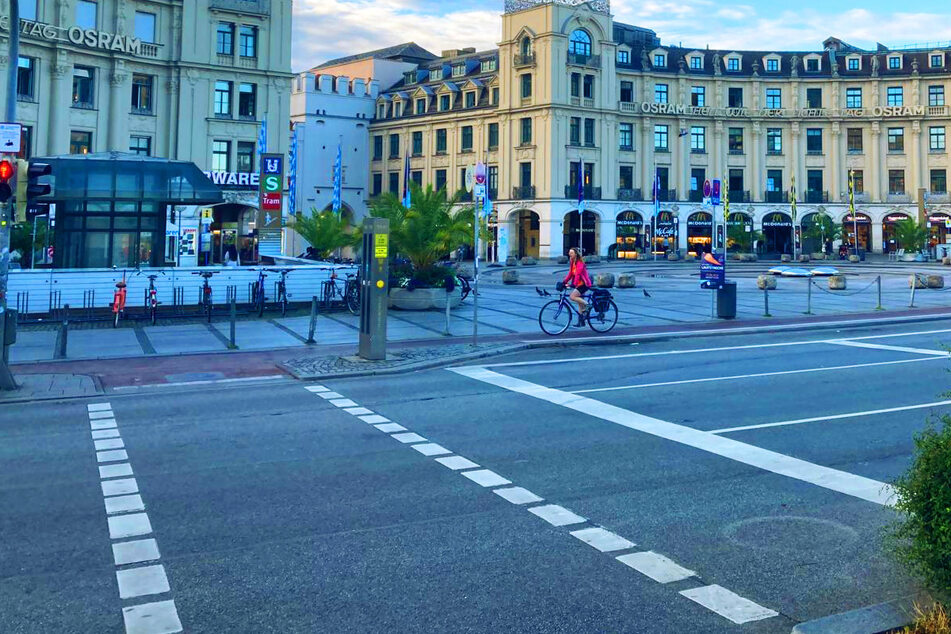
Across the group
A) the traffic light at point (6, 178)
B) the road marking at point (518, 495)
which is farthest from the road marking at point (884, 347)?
the traffic light at point (6, 178)

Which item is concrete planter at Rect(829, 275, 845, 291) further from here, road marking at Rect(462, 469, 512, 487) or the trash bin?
road marking at Rect(462, 469, 512, 487)

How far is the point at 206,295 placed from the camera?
24672 mm

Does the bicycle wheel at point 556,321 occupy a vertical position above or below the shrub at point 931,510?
above

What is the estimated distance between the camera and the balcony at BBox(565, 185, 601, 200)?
72.5 m

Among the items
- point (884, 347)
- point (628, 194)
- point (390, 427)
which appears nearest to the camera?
point (390, 427)

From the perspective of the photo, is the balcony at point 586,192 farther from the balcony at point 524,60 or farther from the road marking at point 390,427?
the road marking at point 390,427

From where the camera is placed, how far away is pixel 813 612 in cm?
535

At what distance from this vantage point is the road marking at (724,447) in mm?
8133

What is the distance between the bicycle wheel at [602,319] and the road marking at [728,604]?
16.0 meters

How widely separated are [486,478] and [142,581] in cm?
346

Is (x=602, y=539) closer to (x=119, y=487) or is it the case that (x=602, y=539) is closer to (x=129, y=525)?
(x=129, y=525)

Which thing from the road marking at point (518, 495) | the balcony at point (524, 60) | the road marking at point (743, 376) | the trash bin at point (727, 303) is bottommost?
the road marking at point (518, 495)

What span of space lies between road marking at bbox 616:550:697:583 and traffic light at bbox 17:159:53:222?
453 inches

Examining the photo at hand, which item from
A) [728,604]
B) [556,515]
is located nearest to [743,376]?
[556,515]
